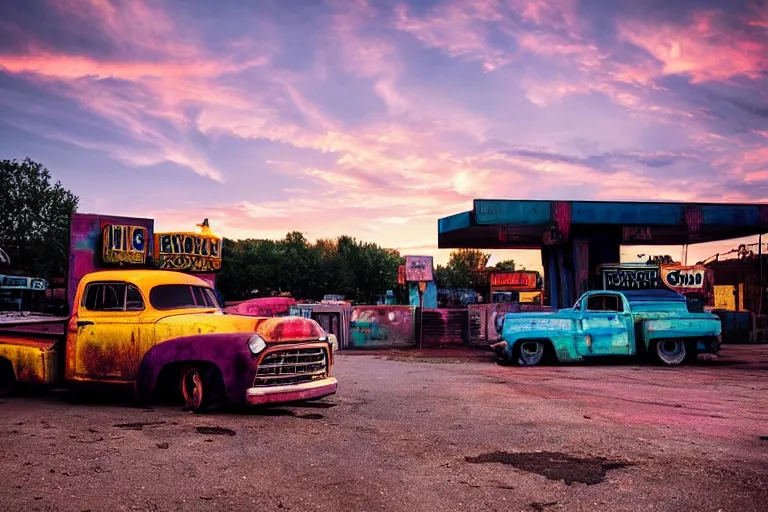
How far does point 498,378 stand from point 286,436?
6.89 meters

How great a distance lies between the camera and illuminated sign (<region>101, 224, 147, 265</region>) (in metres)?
19.2

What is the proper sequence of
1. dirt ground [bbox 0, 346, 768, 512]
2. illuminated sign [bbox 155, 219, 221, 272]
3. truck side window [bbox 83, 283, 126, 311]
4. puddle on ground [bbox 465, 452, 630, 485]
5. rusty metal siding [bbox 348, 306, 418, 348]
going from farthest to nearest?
rusty metal siding [bbox 348, 306, 418, 348] < illuminated sign [bbox 155, 219, 221, 272] < truck side window [bbox 83, 283, 126, 311] < puddle on ground [bbox 465, 452, 630, 485] < dirt ground [bbox 0, 346, 768, 512]

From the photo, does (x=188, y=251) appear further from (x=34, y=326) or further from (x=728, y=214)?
(x=728, y=214)

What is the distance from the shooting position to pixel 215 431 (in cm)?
658

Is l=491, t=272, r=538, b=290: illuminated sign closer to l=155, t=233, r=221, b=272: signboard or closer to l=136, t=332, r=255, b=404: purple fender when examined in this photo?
l=155, t=233, r=221, b=272: signboard

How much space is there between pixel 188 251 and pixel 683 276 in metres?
18.4

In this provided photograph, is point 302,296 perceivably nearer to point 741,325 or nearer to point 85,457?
point 741,325

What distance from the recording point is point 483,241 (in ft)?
104

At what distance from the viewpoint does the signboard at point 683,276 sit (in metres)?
23.5

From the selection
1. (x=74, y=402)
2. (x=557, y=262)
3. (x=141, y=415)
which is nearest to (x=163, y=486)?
(x=141, y=415)

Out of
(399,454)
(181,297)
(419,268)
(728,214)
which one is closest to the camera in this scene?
(399,454)

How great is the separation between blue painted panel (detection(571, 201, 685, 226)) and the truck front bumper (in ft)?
57.7

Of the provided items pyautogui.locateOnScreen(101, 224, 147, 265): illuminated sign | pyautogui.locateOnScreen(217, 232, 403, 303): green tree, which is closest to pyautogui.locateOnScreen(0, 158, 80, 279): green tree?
pyautogui.locateOnScreen(217, 232, 403, 303): green tree

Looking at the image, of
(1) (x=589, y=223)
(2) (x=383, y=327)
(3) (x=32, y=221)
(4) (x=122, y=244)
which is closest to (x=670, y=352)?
(1) (x=589, y=223)
